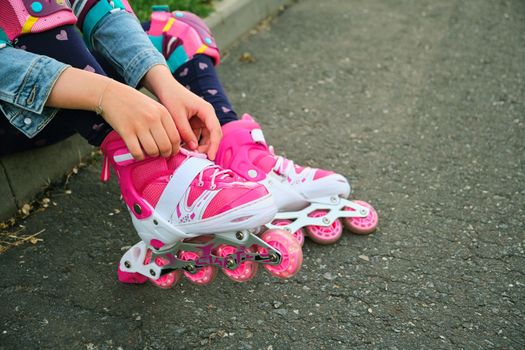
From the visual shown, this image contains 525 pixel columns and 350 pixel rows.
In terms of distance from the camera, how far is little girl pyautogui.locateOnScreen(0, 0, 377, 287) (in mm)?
1484

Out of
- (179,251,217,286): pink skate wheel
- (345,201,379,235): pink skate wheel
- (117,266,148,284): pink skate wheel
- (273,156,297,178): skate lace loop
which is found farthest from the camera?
(345,201,379,235): pink skate wheel

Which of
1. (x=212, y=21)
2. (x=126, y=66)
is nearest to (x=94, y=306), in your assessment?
(x=126, y=66)

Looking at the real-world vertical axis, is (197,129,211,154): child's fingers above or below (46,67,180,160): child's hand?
below

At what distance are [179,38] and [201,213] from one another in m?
0.69

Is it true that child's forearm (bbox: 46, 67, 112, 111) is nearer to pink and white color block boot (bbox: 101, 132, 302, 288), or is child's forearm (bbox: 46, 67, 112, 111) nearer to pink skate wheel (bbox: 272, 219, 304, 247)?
pink and white color block boot (bbox: 101, 132, 302, 288)

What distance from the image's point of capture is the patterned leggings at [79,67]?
158cm

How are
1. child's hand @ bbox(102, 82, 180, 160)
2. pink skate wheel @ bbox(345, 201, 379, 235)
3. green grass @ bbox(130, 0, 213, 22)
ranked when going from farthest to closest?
1. green grass @ bbox(130, 0, 213, 22)
2. pink skate wheel @ bbox(345, 201, 379, 235)
3. child's hand @ bbox(102, 82, 180, 160)

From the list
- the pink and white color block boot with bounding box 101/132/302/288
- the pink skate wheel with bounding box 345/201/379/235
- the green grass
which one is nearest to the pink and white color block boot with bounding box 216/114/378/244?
the pink skate wheel with bounding box 345/201/379/235

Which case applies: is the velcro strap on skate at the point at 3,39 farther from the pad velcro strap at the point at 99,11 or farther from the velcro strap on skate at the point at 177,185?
the velcro strap on skate at the point at 177,185

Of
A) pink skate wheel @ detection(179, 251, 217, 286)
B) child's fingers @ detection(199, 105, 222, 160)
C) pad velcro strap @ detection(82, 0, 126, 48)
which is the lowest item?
pink skate wheel @ detection(179, 251, 217, 286)

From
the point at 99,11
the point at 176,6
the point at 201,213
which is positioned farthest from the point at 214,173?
the point at 176,6

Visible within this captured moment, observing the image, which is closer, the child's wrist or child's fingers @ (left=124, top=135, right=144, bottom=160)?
child's fingers @ (left=124, top=135, right=144, bottom=160)

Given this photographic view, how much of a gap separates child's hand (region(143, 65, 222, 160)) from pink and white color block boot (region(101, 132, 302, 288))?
5 centimetres

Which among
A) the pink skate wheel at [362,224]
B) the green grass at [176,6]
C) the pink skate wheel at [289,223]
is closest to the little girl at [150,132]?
the pink skate wheel at [289,223]
